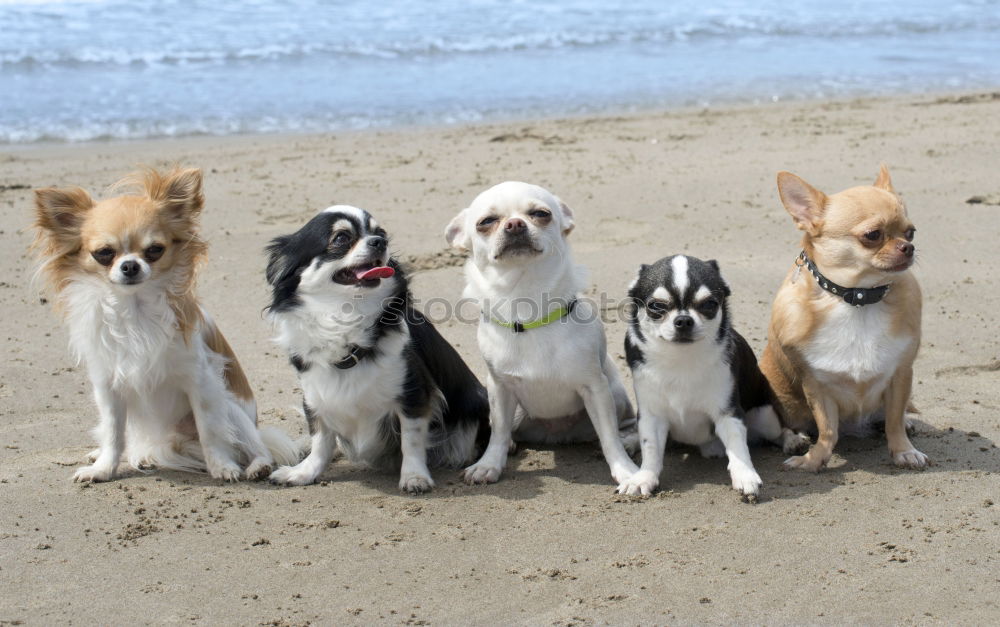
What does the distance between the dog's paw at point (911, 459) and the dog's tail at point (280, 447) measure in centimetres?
245

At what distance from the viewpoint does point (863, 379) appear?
3969 millimetres

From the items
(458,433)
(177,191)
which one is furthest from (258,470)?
(177,191)

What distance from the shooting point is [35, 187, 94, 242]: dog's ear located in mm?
3887

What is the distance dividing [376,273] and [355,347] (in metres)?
0.31

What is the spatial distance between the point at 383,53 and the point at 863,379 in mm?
12703

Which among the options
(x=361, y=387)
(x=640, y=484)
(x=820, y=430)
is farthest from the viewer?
(x=820, y=430)

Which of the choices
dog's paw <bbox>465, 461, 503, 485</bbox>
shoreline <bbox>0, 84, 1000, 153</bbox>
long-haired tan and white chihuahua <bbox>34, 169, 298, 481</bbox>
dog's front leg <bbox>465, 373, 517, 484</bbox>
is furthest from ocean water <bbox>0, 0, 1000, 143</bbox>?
dog's paw <bbox>465, 461, 503, 485</bbox>

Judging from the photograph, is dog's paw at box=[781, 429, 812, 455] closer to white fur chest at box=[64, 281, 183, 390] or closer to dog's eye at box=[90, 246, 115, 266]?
white fur chest at box=[64, 281, 183, 390]

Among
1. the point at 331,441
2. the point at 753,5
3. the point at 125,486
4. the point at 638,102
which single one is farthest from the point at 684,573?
the point at 753,5

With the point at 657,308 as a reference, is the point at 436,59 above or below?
above

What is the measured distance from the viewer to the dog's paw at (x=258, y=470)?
4.25 m

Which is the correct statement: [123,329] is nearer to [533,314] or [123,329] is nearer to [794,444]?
[533,314]

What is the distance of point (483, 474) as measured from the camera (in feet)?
13.7

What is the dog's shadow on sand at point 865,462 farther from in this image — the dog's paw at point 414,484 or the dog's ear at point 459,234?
the dog's ear at point 459,234
